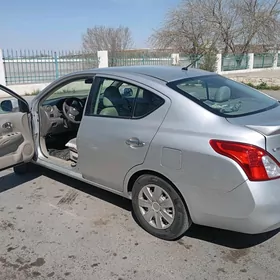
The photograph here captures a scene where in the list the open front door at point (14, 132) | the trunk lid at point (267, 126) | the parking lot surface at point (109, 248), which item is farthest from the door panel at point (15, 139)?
the trunk lid at point (267, 126)

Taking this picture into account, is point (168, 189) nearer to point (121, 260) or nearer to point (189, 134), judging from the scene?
point (189, 134)

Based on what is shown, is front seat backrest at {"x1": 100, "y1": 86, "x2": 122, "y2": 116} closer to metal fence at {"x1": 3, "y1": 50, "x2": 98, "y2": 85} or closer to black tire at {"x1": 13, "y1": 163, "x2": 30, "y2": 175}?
black tire at {"x1": 13, "y1": 163, "x2": 30, "y2": 175}

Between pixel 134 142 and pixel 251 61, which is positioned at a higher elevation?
pixel 251 61

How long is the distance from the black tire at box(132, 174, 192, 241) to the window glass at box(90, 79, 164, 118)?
0.60m

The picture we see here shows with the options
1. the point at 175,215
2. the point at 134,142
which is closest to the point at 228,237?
the point at 175,215

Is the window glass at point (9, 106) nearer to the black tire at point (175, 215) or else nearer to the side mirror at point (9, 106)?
the side mirror at point (9, 106)

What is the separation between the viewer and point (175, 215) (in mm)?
2775

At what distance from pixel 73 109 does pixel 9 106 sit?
866 mm

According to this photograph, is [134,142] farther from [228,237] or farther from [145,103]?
[228,237]

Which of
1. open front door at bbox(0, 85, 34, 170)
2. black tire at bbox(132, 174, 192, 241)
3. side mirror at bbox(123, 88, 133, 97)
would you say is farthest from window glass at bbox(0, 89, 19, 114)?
black tire at bbox(132, 174, 192, 241)

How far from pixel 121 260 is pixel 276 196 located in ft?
4.38

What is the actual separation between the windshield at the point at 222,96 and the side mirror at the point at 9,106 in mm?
2103

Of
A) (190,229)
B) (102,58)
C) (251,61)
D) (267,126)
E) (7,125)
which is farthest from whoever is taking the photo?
(251,61)

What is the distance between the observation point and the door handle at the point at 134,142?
2.83m
